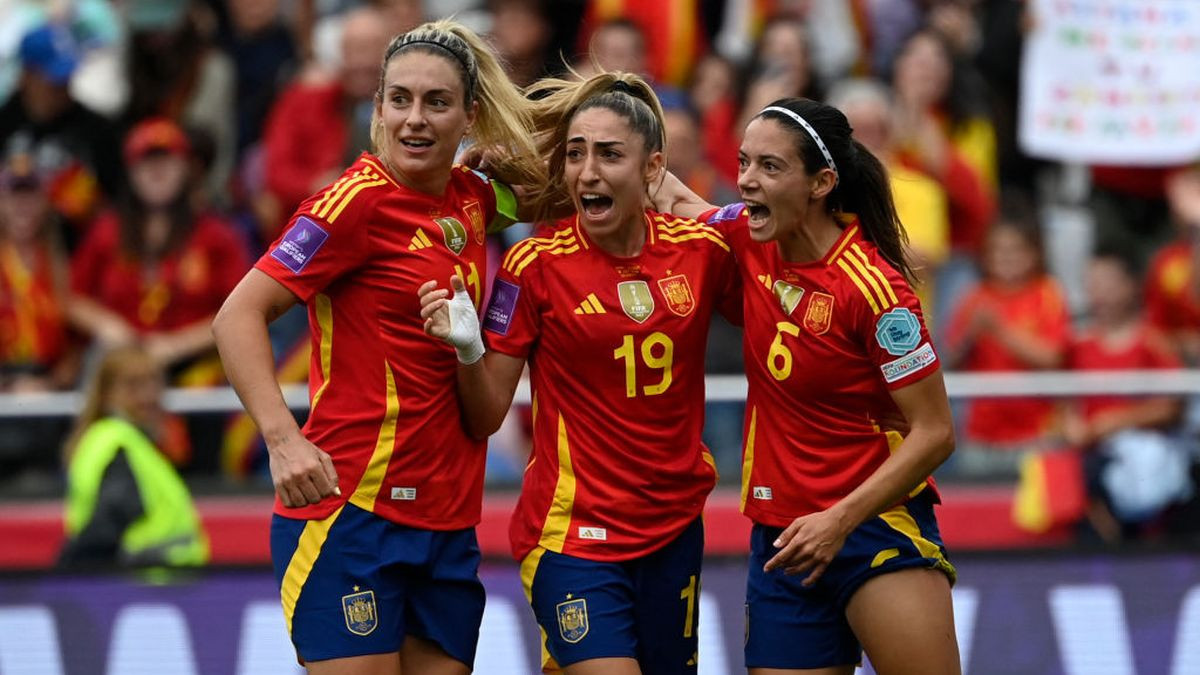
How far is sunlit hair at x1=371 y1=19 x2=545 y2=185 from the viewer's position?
569 centimetres

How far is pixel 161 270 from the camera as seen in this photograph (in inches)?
373

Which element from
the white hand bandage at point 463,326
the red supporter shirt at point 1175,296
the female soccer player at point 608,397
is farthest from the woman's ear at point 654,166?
the red supporter shirt at point 1175,296

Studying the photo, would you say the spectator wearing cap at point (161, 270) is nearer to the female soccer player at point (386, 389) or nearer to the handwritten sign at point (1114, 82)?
the female soccer player at point (386, 389)

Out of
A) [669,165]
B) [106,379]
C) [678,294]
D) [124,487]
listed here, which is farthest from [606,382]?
[106,379]

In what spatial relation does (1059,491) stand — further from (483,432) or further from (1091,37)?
(483,432)

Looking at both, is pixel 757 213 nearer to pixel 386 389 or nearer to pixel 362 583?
pixel 386 389

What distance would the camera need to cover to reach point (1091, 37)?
9680mm

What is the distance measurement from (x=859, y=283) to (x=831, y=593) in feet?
2.93

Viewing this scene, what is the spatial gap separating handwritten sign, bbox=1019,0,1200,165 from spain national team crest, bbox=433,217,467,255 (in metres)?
4.72

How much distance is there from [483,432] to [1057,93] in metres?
4.94

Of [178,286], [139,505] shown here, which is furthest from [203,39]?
[139,505]

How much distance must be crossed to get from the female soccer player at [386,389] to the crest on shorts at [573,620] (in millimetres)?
305

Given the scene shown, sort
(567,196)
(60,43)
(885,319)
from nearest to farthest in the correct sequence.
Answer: (885,319), (567,196), (60,43)

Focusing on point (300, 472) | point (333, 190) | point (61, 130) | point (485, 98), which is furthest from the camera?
point (61, 130)
